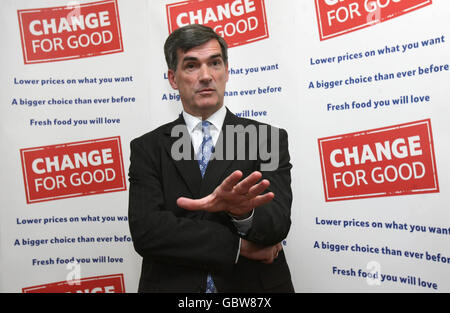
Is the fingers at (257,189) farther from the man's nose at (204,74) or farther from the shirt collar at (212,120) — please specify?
the man's nose at (204,74)

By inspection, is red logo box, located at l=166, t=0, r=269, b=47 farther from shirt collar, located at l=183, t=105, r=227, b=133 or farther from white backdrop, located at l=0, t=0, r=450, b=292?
shirt collar, located at l=183, t=105, r=227, b=133

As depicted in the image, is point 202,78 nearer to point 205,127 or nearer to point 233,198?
point 205,127

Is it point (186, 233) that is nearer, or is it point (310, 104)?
point (186, 233)

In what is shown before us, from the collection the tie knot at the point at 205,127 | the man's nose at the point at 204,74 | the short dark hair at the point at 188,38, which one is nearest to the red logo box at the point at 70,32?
the short dark hair at the point at 188,38

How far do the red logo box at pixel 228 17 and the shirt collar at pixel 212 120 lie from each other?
2.83 ft

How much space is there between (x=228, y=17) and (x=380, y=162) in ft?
4.17

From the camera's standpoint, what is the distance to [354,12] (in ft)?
7.06

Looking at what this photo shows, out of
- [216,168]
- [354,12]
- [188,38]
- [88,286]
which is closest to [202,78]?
[188,38]

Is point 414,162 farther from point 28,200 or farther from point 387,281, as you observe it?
point 28,200

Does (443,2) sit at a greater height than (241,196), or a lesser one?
greater

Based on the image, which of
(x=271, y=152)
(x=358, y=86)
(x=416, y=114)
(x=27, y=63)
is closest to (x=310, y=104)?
(x=358, y=86)

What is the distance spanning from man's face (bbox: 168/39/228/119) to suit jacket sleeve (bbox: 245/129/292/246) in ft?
1.25

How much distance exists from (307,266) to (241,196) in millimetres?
1237

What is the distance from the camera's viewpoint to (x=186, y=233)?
4.60ft
